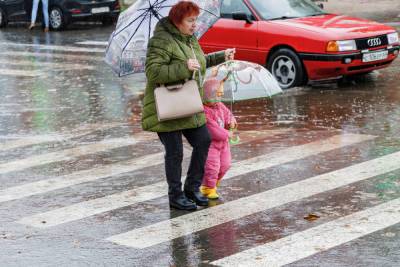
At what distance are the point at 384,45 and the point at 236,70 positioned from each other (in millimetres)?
6455

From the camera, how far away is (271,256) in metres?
6.71

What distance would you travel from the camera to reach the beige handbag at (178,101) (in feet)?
25.1

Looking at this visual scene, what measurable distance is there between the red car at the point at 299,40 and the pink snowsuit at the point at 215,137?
5.89 metres

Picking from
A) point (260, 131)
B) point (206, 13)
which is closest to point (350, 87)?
point (260, 131)

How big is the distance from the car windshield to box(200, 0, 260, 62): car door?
0.60 ft

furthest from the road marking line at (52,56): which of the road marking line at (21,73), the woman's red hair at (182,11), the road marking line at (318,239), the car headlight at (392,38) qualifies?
the road marking line at (318,239)

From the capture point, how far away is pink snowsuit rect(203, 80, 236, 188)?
8.30 metres

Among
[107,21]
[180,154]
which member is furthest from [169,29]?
[107,21]

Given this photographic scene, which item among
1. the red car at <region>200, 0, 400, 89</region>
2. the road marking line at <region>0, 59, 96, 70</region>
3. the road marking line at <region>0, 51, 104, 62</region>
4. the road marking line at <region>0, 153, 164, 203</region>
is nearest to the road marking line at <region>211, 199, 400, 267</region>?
the road marking line at <region>0, 153, 164, 203</region>

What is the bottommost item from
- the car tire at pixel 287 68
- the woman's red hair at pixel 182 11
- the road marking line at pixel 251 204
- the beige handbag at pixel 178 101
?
the road marking line at pixel 251 204

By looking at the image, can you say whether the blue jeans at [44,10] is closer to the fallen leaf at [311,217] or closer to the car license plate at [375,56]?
the car license plate at [375,56]

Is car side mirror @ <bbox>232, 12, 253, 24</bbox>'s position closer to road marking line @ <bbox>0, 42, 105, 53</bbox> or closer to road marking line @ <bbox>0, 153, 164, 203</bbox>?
road marking line @ <bbox>0, 153, 164, 203</bbox>

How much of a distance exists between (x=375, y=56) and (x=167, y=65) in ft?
24.0

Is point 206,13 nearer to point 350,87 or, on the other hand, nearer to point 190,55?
point 190,55
